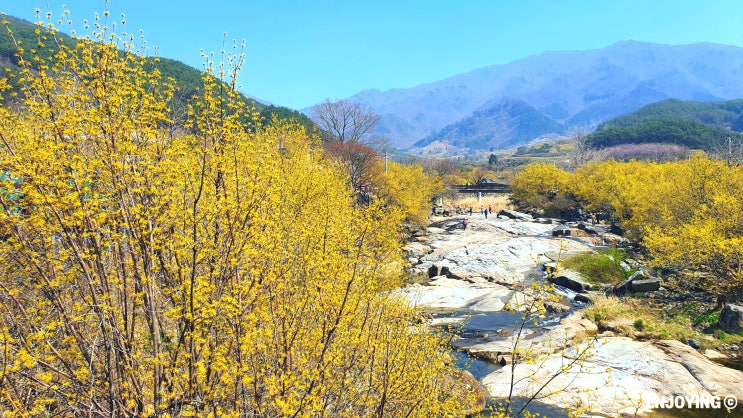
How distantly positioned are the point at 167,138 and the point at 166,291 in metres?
2.52

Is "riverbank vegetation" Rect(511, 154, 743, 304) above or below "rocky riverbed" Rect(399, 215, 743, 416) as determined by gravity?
above

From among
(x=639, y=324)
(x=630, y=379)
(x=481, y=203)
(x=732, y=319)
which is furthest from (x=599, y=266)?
(x=481, y=203)

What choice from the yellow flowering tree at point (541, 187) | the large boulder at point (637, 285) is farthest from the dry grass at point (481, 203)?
the large boulder at point (637, 285)

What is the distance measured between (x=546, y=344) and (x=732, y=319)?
27.3 feet

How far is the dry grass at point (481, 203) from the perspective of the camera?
2815 inches

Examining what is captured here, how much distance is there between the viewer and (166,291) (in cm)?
561

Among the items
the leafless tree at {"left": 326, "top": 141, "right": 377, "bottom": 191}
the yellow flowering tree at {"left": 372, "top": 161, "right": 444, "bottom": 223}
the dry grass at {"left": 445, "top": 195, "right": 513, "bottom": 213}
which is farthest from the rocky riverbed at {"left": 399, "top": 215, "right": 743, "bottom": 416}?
the dry grass at {"left": 445, "top": 195, "right": 513, "bottom": 213}

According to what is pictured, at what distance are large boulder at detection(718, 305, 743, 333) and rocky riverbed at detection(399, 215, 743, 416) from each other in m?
2.87

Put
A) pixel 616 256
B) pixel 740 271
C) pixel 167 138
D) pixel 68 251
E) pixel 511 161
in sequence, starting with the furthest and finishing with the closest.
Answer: pixel 511 161 < pixel 616 256 < pixel 740 271 < pixel 167 138 < pixel 68 251

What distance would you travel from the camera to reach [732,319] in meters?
17.8

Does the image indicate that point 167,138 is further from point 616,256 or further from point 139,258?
point 616,256

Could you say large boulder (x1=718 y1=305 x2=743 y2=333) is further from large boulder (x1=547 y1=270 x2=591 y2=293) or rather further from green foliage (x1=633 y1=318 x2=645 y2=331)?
large boulder (x1=547 y1=270 x2=591 y2=293)

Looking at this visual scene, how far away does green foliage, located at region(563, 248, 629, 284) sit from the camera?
28.2m

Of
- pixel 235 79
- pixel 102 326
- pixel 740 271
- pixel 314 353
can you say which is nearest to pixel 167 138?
pixel 235 79
